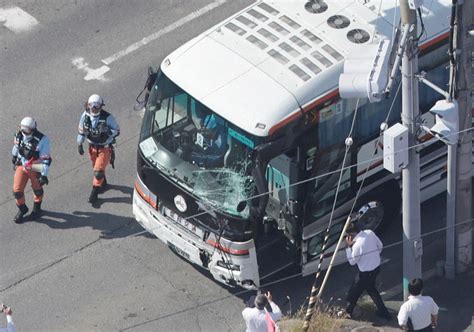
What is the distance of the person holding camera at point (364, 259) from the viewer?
16.5 m

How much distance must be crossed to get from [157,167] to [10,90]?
4.71m

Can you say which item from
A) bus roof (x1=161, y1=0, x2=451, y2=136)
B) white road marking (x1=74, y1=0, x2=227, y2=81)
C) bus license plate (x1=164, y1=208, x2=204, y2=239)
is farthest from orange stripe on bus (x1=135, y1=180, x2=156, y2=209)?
white road marking (x1=74, y1=0, x2=227, y2=81)

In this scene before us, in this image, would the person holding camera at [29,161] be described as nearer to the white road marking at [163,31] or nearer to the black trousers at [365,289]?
the white road marking at [163,31]

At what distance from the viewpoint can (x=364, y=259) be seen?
54.2 ft

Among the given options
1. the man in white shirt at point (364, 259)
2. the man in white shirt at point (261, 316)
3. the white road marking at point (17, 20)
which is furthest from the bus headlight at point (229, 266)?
the white road marking at point (17, 20)

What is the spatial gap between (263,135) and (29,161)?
4124 mm

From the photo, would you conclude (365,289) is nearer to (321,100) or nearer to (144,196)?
(321,100)

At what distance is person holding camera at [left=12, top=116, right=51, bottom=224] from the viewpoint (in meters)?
18.5

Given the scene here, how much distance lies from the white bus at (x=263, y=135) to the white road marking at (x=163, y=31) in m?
4.24

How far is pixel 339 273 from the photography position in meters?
17.9

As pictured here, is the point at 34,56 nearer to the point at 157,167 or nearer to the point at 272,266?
the point at 157,167

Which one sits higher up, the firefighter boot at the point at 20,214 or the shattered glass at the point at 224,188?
the shattered glass at the point at 224,188

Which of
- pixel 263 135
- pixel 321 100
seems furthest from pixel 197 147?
pixel 321 100

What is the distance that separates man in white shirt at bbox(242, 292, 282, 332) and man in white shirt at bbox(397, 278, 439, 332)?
1.47 m
